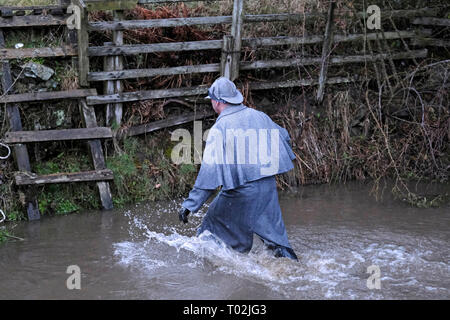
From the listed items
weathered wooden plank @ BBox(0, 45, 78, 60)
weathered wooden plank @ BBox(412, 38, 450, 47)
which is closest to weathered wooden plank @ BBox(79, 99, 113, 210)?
weathered wooden plank @ BBox(0, 45, 78, 60)

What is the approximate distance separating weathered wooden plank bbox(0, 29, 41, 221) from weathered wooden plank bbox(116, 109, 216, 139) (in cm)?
144

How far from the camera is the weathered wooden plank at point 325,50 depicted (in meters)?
9.72

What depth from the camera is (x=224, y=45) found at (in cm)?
930

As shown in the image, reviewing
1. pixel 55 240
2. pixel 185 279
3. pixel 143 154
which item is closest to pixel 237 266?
pixel 185 279

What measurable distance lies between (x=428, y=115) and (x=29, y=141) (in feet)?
19.9

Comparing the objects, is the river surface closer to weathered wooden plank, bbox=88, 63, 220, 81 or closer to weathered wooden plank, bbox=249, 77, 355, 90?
weathered wooden plank, bbox=88, 63, 220, 81

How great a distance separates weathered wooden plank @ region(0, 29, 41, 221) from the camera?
8.13 m

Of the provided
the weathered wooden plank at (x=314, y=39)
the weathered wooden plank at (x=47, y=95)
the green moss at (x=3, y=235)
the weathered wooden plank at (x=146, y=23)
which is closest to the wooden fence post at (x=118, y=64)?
the weathered wooden plank at (x=146, y=23)

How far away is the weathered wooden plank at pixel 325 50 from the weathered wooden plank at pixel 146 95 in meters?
1.90

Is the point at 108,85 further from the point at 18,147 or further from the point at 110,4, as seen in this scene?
the point at 18,147

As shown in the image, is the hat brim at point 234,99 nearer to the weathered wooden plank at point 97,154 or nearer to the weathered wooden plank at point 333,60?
the weathered wooden plank at point 97,154

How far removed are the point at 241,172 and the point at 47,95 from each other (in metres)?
3.77

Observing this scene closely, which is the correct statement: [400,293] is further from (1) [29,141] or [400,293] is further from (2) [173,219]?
(1) [29,141]

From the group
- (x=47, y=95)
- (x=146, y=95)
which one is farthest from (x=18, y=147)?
(x=146, y=95)
